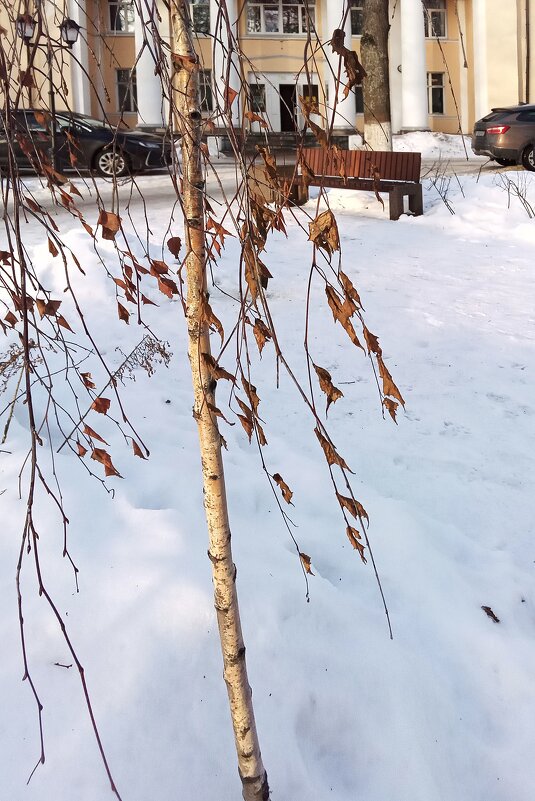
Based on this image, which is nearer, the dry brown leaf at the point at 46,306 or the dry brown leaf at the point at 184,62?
the dry brown leaf at the point at 184,62

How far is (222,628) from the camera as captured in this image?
6.37ft

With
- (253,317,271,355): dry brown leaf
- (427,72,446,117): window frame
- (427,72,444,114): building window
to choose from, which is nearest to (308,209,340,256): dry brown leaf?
(253,317,271,355): dry brown leaf

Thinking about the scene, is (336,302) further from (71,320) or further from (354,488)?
(71,320)

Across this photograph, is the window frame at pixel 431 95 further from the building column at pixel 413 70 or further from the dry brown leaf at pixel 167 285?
the dry brown leaf at pixel 167 285

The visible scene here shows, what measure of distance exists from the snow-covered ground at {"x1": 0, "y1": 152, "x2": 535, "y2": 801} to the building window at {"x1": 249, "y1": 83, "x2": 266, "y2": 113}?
176 cm

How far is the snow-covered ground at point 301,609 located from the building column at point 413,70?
25.5m

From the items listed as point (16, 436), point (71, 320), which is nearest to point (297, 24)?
point (71, 320)

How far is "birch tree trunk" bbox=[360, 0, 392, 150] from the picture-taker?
11.6 metres

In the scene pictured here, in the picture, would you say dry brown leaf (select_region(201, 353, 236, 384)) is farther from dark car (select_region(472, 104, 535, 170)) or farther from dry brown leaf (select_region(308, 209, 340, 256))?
dark car (select_region(472, 104, 535, 170))

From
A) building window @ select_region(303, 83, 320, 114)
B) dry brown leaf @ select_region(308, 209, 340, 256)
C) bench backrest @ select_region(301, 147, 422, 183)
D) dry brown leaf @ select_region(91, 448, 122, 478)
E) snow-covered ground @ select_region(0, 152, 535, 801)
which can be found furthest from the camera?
bench backrest @ select_region(301, 147, 422, 183)

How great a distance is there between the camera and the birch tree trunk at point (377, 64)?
456 inches

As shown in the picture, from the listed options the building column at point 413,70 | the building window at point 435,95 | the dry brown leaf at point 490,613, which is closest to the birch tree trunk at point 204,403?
the dry brown leaf at point 490,613

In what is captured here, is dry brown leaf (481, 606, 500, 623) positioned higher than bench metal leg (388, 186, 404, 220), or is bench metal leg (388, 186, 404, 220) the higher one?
bench metal leg (388, 186, 404, 220)

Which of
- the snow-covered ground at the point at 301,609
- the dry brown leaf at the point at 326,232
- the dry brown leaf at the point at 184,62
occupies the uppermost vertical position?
the dry brown leaf at the point at 184,62
